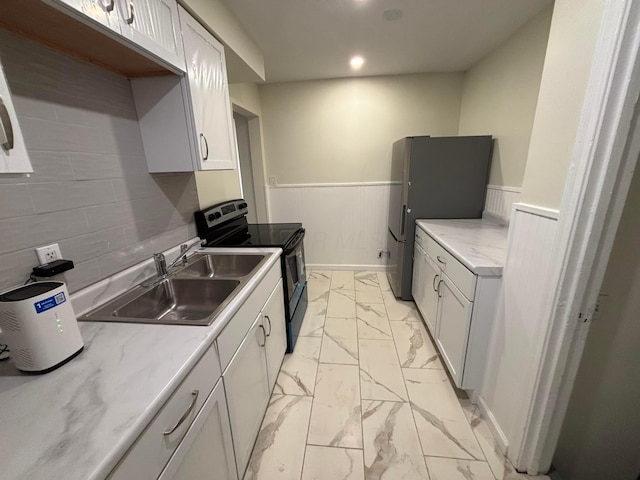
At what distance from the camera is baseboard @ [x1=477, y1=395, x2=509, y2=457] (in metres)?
1.33

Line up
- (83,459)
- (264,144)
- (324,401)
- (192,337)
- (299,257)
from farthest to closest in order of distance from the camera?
(264,144) → (299,257) → (324,401) → (192,337) → (83,459)

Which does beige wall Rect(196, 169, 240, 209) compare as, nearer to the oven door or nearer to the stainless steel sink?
the stainless steel sink

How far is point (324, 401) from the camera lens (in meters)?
1.67

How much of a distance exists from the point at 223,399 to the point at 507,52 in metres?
3.16

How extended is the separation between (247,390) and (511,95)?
2851 millimetres

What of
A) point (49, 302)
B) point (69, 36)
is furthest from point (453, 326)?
point (69, 36)

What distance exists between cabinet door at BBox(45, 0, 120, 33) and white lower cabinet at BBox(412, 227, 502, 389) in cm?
186

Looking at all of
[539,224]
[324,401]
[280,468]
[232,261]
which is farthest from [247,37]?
[280,468]

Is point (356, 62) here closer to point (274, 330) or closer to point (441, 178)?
point (441, 178)

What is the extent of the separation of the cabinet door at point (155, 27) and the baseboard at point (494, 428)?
2431mm

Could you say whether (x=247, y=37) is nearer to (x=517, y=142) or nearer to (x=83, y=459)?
(x=517, y=142)

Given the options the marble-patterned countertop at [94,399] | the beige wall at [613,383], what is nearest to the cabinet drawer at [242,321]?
the marble-patterned countertop at [94,399]

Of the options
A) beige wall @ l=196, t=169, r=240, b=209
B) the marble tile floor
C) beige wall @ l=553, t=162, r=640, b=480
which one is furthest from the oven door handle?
beige wall @ l=553, t=162, r=640, b=480

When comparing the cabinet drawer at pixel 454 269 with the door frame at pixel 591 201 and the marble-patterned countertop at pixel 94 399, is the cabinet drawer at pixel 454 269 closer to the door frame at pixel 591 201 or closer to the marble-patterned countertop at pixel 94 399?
the door frame at pixel 591 201
